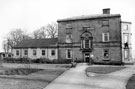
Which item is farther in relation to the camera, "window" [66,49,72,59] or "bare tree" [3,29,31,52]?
"bare tree" [3,29,31,52]

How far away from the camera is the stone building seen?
109 feet

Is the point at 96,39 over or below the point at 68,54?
over

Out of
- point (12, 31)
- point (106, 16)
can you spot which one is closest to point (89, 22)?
point (106, 16)

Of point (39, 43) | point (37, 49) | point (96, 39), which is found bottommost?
point (37, 49)

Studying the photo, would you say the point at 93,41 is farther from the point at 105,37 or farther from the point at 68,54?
the point at 68,54

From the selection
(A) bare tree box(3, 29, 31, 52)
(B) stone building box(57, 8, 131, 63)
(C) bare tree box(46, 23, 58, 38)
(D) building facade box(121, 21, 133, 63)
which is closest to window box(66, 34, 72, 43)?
(B) stone building box(57, 8, 131, 63)

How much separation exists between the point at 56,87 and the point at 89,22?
2370cm

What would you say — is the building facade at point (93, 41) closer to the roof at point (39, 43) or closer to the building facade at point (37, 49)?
the building facade at point (37, 49)

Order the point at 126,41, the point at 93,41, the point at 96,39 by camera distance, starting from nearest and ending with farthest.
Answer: the point at 126,41
the point at 96,39
the point at 93,41

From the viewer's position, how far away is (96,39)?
34.9 metres

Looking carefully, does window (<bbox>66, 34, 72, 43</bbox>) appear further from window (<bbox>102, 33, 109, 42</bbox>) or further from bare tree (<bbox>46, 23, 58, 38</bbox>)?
bare tree (<bbox>46, 23, 58, 38</bbox>)

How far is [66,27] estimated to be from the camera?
3756cm

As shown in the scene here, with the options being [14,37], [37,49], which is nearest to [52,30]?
[14,37]

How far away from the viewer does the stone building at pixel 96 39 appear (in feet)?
109
